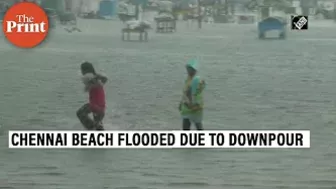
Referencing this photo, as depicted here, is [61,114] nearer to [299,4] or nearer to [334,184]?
[299,4]

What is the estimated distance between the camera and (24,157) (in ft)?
15.8

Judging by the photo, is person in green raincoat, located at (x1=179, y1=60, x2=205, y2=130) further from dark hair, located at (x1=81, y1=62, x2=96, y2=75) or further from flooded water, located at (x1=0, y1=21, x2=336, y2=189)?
dark hair, located at (x1=81, y1=62, x2=96, y2=75)

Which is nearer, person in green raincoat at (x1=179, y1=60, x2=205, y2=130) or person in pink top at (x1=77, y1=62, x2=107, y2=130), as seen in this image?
person in green raincoat at (x1=179, y1=60, x2=205, y2=130)

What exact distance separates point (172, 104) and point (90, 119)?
214 centimetres

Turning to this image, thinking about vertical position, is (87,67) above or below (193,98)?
above

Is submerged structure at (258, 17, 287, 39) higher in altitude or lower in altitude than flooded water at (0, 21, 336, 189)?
higher

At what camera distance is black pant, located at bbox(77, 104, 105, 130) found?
535cm

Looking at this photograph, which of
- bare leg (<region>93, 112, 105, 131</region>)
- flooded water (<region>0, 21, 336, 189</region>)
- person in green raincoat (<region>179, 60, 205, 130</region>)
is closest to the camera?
flooded water (<region>0, 21, 336, 189</region>)

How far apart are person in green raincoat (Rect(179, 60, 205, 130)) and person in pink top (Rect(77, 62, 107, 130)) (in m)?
0.50

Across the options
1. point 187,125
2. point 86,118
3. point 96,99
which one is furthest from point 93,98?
point 187,125

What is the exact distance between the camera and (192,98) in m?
5.27

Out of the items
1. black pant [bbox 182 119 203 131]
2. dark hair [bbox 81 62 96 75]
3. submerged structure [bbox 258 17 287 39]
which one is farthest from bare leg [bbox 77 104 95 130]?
submerged structure [bbox 258 17 287 39]

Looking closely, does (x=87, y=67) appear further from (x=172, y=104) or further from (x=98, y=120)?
(x=172, y=104)

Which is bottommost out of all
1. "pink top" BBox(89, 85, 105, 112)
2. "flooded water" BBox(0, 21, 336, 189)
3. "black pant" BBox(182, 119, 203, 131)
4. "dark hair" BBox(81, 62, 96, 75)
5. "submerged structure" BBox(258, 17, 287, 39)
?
"flooded water" BBox(0, 21, 336, 189)
